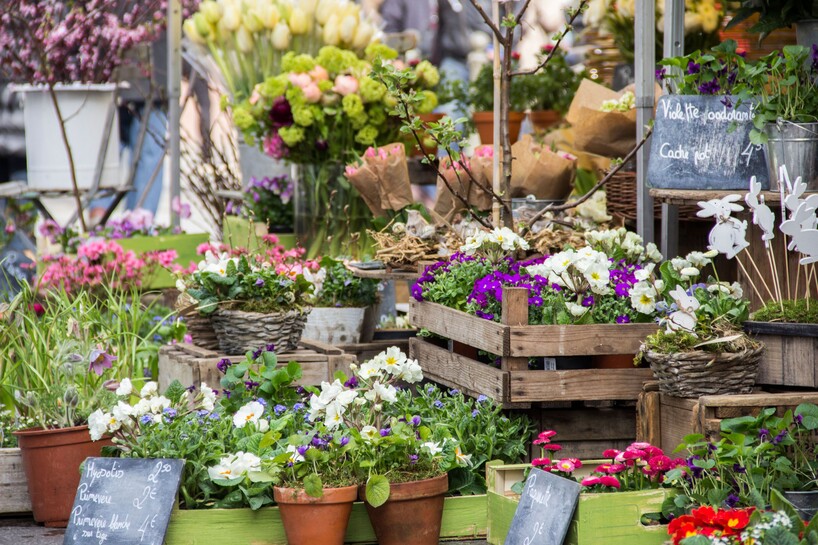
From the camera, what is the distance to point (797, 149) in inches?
123

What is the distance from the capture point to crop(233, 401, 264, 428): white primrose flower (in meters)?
3.33

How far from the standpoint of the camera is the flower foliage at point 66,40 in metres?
7.11

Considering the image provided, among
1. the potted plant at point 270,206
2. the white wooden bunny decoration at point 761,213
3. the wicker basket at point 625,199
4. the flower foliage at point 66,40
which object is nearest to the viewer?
the white wooden bunny decoration at point 761,213

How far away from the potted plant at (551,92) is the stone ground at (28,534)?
3439mm

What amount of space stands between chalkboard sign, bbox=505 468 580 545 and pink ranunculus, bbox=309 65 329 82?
300 cm

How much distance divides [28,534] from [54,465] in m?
0.20

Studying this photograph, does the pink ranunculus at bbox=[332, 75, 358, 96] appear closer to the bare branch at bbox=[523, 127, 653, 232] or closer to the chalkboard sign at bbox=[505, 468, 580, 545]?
the bare branch at bbox=[523, 127, 653, 232]

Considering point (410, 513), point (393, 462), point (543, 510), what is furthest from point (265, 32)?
point (543, 510)

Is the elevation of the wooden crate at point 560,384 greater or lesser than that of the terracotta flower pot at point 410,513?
greater

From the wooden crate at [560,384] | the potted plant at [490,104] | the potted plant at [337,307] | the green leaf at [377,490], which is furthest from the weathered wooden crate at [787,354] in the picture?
the potted plant at [490,104]

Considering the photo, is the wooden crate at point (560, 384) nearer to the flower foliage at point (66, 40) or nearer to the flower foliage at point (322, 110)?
the flower foliage at point (322, 110)

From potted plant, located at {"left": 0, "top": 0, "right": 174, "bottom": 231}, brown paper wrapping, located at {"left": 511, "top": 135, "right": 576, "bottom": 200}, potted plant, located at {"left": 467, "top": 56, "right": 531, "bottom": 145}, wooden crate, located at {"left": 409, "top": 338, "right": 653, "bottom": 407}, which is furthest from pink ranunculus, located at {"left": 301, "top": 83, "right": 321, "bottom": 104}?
wooden crate, located at {"left": 409, "top": 338, "right": 653, "bottom": 407}

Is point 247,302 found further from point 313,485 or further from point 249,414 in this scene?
point 313,485

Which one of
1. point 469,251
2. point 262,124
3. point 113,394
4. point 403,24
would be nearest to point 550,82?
point 262,124
